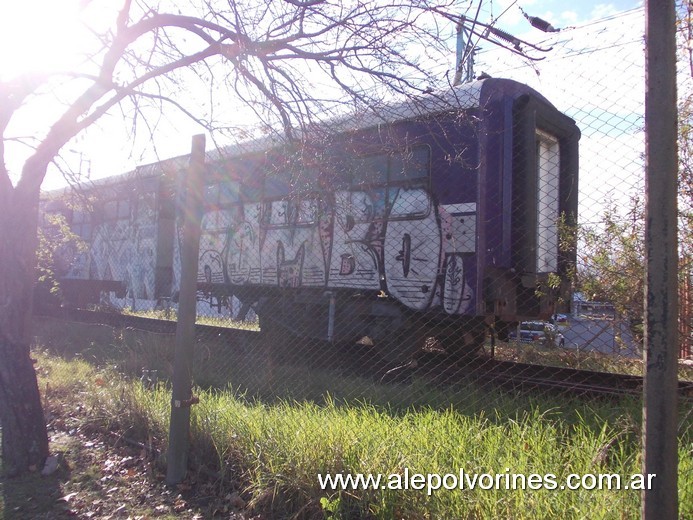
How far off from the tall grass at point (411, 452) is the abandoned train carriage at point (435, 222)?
164 centimetres

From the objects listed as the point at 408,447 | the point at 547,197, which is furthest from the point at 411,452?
the point at 547,197

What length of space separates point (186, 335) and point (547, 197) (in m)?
4.35

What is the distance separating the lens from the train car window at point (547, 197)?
20.8 ft

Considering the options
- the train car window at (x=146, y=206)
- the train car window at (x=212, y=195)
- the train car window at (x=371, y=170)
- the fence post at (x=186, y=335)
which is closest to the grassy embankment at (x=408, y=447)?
the fence post at (x=186, y=335)

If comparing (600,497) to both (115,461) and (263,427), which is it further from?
(115,461)

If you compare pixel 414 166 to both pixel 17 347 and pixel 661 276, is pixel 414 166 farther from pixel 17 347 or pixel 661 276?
pixel 661 276

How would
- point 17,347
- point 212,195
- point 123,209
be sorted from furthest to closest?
point 123,209 < point 212,195 < point 17,347

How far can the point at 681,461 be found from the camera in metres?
2.75

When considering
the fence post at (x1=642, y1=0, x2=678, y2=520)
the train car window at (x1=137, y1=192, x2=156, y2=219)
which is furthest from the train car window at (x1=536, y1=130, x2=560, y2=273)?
the train car window at (x1=137, y1=192, x2=156, y2=219)

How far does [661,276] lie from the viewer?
1.77 meters

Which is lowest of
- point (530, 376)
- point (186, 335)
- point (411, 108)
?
point (530, 376)

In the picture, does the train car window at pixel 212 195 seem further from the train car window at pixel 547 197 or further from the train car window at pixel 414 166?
the train car window at pixel 547 197

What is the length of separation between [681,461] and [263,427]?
244cm

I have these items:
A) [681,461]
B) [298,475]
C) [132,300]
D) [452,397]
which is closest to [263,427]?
[298,475]
